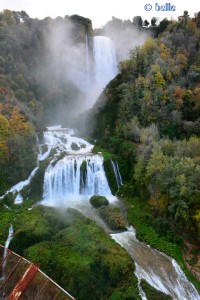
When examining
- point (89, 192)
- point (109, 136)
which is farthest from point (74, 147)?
point (89, 192)

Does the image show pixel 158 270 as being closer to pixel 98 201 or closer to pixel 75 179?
pixel 98 201

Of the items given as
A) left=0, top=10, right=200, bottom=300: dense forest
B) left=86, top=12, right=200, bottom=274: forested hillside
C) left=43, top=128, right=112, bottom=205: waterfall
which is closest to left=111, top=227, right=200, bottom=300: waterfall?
left=0, top=10, right=200, bottom=300: dense forest

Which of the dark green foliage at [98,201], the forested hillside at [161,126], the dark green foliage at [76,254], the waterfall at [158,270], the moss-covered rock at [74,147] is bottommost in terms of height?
the waterfall at [158,270]

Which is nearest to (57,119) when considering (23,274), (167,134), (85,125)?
(85,125)

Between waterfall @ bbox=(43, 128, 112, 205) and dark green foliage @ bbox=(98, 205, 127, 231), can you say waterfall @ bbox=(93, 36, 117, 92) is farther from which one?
dark green foliage @ bbox=(98, 205, 127, 231)

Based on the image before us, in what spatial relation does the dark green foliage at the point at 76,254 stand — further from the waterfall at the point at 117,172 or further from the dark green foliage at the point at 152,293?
the waterfall at the point at 117,172

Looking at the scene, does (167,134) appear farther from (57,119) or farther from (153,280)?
(57,119)

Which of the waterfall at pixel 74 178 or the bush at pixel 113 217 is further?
the waterfall at pixel 74 178

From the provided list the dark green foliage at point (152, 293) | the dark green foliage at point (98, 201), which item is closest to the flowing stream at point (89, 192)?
the dark green foliage at point (152, 293)
